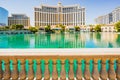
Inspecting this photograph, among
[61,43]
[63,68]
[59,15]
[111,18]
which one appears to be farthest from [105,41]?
[111,18]

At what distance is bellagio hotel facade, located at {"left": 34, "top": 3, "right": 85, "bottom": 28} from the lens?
98706 mm

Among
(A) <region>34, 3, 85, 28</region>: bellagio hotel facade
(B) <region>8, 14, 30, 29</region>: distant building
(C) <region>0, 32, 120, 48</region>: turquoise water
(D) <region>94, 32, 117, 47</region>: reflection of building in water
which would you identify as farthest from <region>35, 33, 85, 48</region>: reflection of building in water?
(B) <region>8, 14, 30, 29</region>: distant building

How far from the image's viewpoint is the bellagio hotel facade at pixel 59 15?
324 ft

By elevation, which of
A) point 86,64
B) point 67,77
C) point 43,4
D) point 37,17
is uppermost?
point 43,4

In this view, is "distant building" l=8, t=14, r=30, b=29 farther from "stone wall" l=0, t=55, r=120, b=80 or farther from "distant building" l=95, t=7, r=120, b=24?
"stone wall" l=0, t=55, r=120, b=80

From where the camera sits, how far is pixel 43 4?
101125mm

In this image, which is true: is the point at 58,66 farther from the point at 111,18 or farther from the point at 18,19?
the point at 111,18

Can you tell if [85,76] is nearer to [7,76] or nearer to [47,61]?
[47,61]

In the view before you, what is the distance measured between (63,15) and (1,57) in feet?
347

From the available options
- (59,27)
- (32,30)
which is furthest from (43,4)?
(32,30)

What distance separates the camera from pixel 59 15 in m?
106

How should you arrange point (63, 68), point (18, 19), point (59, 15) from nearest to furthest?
point (63, 68), point (18, 19), point (59, 15)

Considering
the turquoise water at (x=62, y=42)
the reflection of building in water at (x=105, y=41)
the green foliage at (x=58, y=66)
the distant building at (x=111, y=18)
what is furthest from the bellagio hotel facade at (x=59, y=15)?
the green foliage at (x=58, y=66)

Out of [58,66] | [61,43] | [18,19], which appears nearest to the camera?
[58,66]
